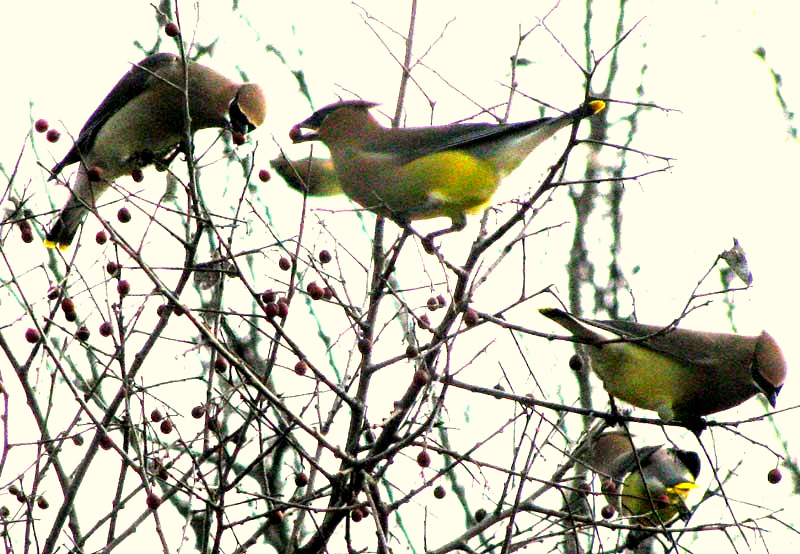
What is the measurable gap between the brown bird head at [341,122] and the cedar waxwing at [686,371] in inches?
58.6

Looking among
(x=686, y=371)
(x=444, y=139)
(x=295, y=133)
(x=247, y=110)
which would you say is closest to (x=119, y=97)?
(x=247, y=110)

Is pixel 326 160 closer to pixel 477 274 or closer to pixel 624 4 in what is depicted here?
pixel 477 274

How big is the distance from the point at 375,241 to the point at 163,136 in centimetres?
214

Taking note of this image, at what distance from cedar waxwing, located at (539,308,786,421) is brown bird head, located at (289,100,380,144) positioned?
4.88ft

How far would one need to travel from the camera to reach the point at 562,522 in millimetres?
4469

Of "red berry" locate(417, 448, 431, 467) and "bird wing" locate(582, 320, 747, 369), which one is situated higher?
"bird wing" locate(582, 320, 747, 369)

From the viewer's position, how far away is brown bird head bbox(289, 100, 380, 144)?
4945mm

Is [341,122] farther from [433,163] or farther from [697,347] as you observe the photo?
[697,347]

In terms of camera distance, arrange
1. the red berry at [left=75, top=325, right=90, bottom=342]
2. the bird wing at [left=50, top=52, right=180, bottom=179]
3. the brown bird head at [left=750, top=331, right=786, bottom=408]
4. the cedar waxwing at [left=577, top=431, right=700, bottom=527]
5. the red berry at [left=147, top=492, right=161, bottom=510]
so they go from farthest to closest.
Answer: the bird wing at [left=50, top=52, right=180, bottom=179] < the cedar waxwing at [left=577, top=431, right=700, bottom=527] < the brown bird head at [left=750, top=331, right=786, bottom=408] < the red berry at [left=75, top=325, right=90, bottom=342] < the red berry at [left=147, top=492, right=161, bottom=510]

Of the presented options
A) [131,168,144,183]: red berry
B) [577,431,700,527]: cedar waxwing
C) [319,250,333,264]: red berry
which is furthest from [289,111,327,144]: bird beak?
[577,431,700,527]: cedar waxwing

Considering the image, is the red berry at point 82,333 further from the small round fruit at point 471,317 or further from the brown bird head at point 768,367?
the brown bird head at point 768,367

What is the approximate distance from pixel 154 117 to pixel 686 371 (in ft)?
10.2

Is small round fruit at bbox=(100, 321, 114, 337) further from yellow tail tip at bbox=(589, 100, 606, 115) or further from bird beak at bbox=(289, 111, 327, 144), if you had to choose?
yellow tail tip at bbox=(589, 100, 606, 115)

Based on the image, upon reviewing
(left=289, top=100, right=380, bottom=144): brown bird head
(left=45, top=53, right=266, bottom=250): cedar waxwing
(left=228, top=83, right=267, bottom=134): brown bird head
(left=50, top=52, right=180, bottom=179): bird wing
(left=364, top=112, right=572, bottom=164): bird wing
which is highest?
(left=50, top=52, right=180, bottom=179): bird wing
